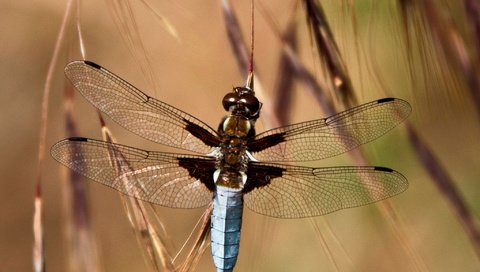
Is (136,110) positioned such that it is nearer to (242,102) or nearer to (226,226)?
(242,102)

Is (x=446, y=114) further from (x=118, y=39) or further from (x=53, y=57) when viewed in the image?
(x=53, y=57)

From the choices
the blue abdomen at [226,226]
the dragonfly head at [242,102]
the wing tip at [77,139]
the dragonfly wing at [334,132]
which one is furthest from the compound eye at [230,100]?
the wing tip at [77,139]

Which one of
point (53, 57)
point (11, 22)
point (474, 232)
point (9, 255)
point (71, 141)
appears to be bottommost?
point (474, 232)

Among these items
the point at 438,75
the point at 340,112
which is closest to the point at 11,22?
the point at 340,112

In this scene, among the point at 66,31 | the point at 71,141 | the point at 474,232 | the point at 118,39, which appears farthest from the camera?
the point at 118,39

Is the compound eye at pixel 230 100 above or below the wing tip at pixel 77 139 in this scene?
above

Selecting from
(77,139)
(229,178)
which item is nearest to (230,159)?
(229,178)

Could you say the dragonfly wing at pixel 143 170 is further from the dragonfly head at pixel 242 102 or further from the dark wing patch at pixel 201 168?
the dragonfly head at pixel 242 102
